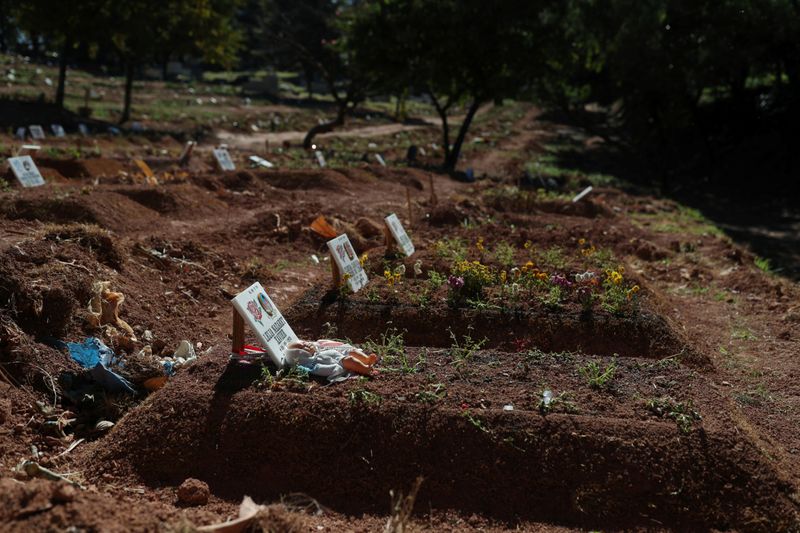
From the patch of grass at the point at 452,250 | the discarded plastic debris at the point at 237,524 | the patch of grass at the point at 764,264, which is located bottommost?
the patch of grass at the point at 764,264

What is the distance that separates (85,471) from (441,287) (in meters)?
4.21

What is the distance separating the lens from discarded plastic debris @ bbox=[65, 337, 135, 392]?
18.8ft

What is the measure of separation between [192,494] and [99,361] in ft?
6.32

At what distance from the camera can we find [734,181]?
2434 centimetres

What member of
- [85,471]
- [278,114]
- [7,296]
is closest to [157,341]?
[7,296]

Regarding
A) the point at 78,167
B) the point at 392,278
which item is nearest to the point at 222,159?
the point at 78,167

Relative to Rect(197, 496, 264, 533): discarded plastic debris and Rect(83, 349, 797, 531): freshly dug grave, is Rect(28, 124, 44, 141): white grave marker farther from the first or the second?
Rect(197, 496, 264, 533): discarded plastic debris

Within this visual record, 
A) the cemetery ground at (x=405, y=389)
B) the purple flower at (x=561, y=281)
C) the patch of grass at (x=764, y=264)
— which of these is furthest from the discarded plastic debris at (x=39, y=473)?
the patch of grass at (x=764, y=264)

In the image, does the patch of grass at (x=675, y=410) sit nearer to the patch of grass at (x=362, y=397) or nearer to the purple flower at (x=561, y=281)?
the patch of grass at (x=362, y=397)

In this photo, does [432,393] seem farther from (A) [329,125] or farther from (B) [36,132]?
(A) [329,125]

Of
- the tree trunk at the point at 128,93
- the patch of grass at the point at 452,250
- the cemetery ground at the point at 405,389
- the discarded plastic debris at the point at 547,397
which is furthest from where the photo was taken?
the tree trunk at the point at 128,93

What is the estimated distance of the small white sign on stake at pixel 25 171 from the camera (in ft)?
37.8

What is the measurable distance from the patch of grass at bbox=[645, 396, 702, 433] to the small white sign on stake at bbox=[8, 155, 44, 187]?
9946 millimetres

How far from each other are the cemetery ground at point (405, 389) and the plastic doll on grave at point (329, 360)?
164 mm
